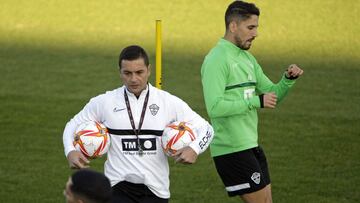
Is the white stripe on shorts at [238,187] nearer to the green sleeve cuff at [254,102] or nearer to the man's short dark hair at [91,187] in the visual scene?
the green sleeve cuff at [254,102]

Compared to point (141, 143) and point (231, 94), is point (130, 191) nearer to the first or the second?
point (141, 143)

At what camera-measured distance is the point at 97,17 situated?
2914 cm

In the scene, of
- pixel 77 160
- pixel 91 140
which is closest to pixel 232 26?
pixel 91 140

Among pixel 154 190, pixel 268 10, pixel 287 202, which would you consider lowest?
pixel 287 202

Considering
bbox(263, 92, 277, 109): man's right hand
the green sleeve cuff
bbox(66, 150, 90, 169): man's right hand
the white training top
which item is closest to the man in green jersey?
the green sleeve cuff

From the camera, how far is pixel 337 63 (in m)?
24.1

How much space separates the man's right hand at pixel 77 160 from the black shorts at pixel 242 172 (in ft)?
6.85

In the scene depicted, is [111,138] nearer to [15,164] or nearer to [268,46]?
[15,164]

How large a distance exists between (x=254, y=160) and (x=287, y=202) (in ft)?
11.1

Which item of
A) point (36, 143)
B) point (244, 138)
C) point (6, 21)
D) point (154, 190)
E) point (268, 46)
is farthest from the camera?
point (6, 21)

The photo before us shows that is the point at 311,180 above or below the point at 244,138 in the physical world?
below

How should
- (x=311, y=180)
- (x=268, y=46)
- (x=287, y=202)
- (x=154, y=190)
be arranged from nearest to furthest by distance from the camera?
(x=154, y=190), (x=287, y=202), (x=311, y=180), (x=268, y=46)

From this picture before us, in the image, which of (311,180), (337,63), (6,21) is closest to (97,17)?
(6,21)

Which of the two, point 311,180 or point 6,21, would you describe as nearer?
point 311,180
